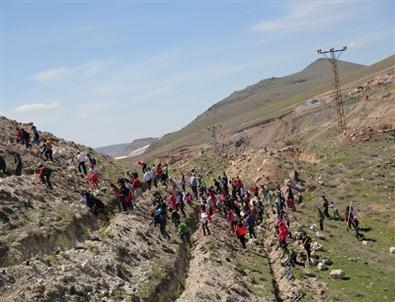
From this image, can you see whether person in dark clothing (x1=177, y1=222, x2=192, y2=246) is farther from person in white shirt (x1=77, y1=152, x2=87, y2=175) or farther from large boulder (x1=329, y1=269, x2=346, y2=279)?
person in white shirt (x1=77, y1=152, x2=87, y2=175)

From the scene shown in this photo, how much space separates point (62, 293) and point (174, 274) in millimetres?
6718

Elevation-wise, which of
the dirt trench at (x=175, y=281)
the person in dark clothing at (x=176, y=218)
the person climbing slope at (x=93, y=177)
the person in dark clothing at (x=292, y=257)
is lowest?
the person in dark clothing at (x=292, y=257)

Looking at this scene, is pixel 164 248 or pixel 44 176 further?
pixel 44 176

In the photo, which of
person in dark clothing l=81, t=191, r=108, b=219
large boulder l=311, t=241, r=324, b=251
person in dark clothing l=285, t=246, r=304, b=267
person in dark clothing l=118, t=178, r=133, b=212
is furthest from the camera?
large boulder l=311, t=241, r=324, b=251

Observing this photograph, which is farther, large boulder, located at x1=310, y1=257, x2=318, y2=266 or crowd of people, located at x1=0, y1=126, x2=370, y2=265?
crowd of people, located at x1=0, y1=126, x2=370, y2=265

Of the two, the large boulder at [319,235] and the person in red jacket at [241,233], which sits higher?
the person in red jacket at [241,233]

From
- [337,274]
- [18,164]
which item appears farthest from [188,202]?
[337,274]

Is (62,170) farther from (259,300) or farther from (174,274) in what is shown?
(259,300)

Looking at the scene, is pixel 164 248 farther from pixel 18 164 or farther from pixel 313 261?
pixel 18 164

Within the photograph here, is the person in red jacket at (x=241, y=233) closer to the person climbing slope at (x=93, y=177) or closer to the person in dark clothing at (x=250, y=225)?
the person in dark clothing at (x=250, y=225)

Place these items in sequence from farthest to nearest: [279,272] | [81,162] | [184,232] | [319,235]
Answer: [81,162]
[319,235]
[184,232]
[279,272]

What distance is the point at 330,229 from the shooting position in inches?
1463

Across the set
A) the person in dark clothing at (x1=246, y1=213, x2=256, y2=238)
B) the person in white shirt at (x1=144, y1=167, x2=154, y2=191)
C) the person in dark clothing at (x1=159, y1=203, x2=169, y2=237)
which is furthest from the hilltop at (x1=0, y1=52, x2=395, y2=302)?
the person in white shirt at (x1=144, y1=167, x2=154, y2=191)

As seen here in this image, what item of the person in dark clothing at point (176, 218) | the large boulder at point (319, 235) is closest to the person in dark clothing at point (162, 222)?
the person in dark clothing at point (176, 218)
